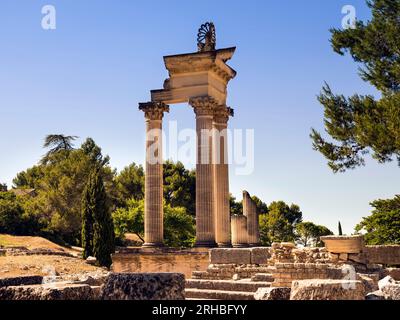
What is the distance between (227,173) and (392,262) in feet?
30.9

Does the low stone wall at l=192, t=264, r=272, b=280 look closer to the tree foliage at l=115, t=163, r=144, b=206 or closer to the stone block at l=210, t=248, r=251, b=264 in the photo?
the stone block at l=210, t=248, r=251, b=264

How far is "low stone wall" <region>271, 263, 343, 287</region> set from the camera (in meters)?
14.1

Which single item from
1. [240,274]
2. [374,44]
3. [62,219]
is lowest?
[240,274]

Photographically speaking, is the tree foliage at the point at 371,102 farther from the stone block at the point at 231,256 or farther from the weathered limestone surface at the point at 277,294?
the weathered limestone surface at the point at 277,294

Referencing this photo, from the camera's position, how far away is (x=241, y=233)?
2655 cm

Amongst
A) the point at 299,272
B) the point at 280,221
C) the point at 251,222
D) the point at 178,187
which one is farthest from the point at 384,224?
the point at 280,221

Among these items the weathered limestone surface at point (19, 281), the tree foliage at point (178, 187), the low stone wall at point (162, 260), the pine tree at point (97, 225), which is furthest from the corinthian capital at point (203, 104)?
the tree foliage at point (178, 187)

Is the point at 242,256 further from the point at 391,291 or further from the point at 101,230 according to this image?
the point at 101,230

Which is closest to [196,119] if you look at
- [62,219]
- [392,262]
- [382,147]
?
[382,147]

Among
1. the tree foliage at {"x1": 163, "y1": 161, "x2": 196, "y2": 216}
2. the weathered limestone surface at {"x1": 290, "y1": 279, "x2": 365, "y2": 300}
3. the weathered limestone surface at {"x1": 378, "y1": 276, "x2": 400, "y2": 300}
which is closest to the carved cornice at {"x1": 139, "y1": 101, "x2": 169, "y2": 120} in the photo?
the weathered limestone surface at {"x1": 378, "y1": 276, "x2": 400, "y2": 300}

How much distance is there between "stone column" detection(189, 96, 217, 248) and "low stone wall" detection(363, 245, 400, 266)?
7.96 m

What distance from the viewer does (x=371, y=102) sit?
2331cm

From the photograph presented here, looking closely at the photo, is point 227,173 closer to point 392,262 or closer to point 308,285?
point 392,262
